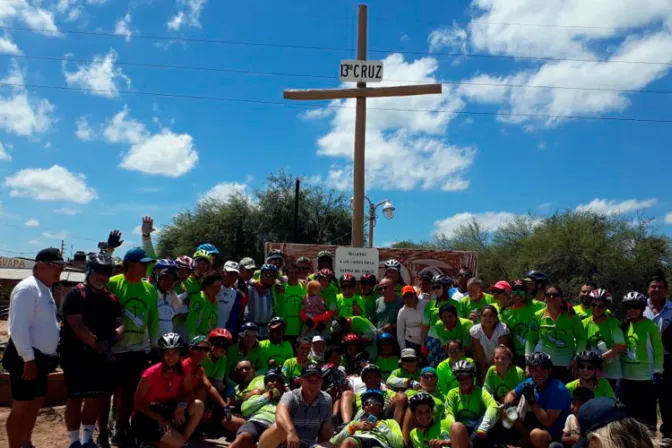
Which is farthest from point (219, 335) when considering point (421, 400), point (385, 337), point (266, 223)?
point (266, 223)

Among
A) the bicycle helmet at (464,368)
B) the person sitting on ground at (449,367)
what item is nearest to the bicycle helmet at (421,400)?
the bicycle helmet at (464,368)

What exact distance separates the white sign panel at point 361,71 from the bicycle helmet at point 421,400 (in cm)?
524

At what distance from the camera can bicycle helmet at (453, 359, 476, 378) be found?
609 centimetres

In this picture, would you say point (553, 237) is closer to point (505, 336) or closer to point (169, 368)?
point (505, 336)

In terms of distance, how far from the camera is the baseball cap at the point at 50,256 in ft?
16.6

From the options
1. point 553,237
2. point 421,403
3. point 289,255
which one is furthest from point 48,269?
point 553,237

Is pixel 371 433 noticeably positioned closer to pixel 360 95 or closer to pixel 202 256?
pixel 202 256

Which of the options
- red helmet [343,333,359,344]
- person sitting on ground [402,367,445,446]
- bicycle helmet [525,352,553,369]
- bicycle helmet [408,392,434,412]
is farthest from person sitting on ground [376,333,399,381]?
bicycle helmet [525,352,553,369]

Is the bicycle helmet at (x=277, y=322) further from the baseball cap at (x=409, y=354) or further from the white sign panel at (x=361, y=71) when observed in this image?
the white sign panel at (x=361, y=71)

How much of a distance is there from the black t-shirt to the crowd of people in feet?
0.05

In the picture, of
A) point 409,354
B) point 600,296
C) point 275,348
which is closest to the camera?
point 600,296

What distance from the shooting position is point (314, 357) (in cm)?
708

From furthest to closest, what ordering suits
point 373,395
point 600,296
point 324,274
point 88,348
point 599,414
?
point 324,274 → point 600,296 → point 373,395 → point 88,348 → point 599,414

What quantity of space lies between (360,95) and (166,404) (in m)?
5.71
